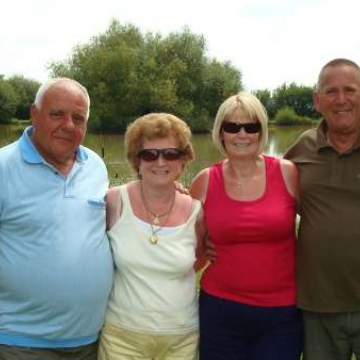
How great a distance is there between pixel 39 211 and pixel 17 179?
234 mm

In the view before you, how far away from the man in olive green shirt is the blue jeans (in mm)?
164

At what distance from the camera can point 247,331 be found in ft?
11.4

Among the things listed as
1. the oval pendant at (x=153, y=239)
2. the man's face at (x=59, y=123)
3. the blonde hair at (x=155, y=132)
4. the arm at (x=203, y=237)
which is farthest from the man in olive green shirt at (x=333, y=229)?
the man's face at (x=59, y=123)

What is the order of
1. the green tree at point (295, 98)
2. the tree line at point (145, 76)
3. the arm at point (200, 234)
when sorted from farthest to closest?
the green tree at point (295, 98), the tree line at point (145, 76), the arm at point (200, 234)

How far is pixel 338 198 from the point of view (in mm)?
3477

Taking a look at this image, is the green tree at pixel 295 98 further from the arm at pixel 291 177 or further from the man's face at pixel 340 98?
the arm at pixel 291 177

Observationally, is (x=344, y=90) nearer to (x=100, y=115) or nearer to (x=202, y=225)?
(x=202, y=225)

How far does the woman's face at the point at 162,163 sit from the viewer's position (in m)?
3.43

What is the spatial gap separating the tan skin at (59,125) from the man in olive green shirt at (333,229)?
1.54 meters

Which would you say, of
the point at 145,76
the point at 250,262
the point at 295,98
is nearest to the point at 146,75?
the point at 145,76

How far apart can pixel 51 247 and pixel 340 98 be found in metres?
2.14

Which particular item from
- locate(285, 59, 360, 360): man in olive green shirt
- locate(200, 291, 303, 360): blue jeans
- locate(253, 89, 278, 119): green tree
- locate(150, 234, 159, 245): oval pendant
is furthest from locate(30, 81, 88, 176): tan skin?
locate(253, 89, 278, 119): green tree

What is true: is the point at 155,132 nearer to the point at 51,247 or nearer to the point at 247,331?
the point at 51,247

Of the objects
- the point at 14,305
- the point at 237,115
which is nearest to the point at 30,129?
the point at 14,305
